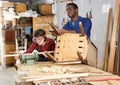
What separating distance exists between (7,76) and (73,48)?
2719 mm

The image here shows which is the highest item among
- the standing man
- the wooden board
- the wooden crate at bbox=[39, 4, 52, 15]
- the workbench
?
the wooden crate at bbox=[39, 4, 52, 15]

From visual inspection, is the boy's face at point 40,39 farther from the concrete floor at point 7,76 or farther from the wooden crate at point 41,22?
the wooden crate at point 41,22

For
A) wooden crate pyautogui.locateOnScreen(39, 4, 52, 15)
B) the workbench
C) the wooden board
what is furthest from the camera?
wooden crate pyautogui.locateOnScreen(39, 4, 52, 15)

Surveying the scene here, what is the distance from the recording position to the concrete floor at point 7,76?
452 centimetres

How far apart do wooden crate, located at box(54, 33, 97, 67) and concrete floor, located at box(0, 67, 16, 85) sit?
1974 mm

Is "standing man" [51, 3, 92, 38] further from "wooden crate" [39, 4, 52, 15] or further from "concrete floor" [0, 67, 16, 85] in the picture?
"wooden crate" [39, 4, 52, 15]

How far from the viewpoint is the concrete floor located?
4.52 m

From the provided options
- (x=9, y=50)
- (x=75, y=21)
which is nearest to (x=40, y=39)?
(x=75, y=21)

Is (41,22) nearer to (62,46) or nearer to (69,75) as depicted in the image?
(62,46)

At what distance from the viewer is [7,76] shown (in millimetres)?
5012

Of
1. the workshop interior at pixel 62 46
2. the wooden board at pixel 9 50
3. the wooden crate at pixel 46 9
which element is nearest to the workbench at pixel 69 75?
the workshop interior at pixel 62 46

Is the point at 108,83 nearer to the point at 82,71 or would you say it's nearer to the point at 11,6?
the point at 82,71

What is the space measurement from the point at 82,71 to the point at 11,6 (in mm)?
4239

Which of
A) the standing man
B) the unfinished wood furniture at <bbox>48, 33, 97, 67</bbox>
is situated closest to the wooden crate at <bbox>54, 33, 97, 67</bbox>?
the unfinished wood furniture at <bbox>48, 33, 97, 67</bbox>
